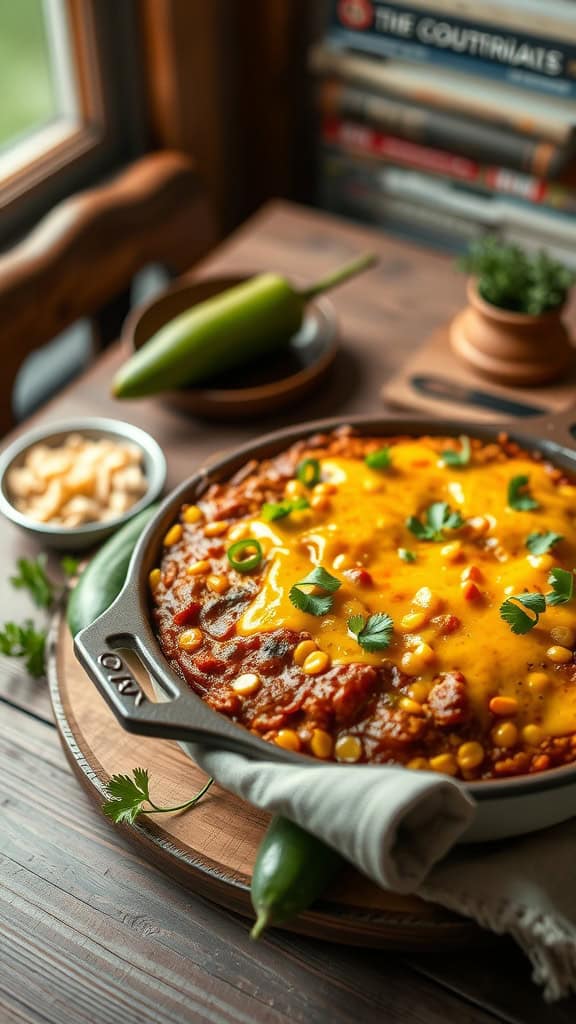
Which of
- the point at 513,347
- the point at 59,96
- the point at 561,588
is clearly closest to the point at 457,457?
the point at 561,588

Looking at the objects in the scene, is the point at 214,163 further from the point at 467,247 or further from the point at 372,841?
the point at 372,841

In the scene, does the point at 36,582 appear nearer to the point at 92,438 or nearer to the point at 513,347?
the point at 92,438

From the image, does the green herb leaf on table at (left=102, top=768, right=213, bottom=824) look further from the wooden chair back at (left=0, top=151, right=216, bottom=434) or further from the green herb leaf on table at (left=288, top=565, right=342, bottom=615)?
the wooden chair back at (left=0, top=151, right=216, bottom=434)

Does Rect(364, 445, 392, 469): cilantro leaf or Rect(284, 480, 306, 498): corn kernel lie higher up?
Rect(364, 445, 392, 469): cilantro leaf

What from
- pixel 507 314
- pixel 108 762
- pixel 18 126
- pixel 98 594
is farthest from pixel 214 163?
pixel 108 762

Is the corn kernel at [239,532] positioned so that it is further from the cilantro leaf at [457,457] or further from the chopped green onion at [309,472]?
the cilantro leaf at [457,457]

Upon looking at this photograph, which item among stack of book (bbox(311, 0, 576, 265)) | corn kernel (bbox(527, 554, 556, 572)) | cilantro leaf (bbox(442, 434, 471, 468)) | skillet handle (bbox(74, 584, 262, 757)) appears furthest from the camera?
stack of book (bbox(311, 0, 576, 265))

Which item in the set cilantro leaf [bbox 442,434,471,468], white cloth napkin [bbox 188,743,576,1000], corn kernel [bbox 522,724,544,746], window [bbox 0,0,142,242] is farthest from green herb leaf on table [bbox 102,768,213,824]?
window [bbox 0,0,142,242]
